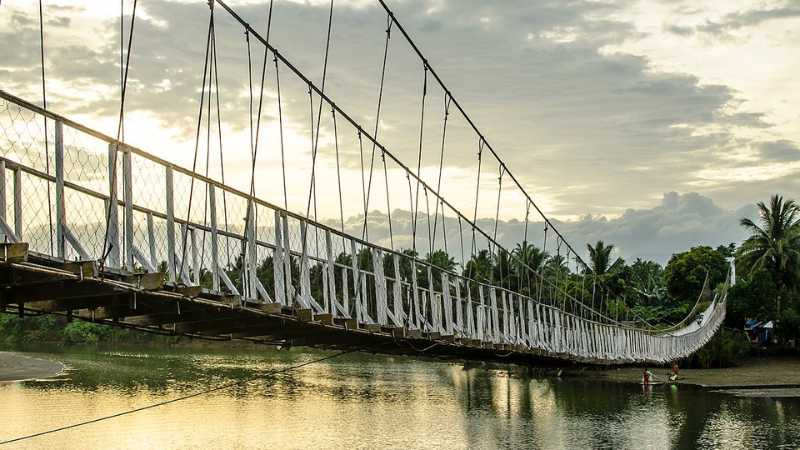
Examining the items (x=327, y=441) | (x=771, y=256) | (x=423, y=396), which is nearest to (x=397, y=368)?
(x=423, y=396)

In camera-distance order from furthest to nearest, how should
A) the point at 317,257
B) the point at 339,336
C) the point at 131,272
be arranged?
Answer: 1. the point at 339,336
2. the point at 317,257
3. the point at 131,272

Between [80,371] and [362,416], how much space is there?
1674cm

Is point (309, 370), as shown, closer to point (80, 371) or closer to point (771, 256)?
point (80, 371)

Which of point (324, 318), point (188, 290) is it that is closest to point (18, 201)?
point (188, 290)

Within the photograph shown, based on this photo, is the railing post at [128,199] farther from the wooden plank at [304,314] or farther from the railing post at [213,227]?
the wooden plank at [304,314]

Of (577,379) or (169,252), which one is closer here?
(169,252)

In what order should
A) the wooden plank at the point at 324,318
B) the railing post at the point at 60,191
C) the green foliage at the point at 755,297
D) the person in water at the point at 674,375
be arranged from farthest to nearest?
the green foliage at the point at 755,297
the person in water at the point at 674,375
the wooden plank at the point at 324,318
the railing post at the point at 60,191

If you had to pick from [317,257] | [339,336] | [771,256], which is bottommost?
[339,336]

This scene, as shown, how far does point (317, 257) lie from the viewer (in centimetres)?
1149

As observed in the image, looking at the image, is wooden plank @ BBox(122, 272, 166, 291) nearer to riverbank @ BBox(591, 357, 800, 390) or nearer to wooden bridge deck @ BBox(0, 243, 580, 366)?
wooden bridge deck @ BBox(0, 243, 580, 366)

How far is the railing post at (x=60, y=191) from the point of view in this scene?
7152 mm

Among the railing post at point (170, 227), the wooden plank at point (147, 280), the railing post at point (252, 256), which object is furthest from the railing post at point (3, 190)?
the railing post at point (252, 256)

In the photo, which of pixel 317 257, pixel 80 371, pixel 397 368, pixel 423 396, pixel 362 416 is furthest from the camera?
pixel 397 368

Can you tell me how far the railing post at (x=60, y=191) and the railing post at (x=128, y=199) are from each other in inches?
24.7
